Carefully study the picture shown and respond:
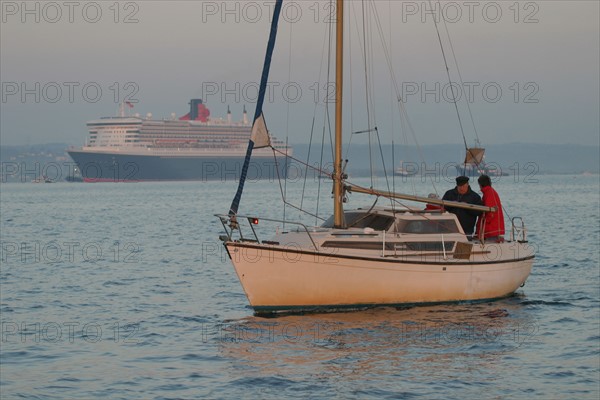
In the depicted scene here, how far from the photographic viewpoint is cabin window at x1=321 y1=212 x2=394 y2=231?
18.5 m

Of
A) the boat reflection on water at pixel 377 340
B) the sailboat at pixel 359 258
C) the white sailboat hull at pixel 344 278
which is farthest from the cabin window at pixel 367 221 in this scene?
the boat reflection on water at pixel 377 340

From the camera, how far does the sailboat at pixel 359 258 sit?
56.7 feet

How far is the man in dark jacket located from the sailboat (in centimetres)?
47

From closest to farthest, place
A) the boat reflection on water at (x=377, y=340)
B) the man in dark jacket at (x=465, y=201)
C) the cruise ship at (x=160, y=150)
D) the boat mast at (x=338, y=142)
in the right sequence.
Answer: the boat reflection on water at (x=377, y=340)
the boat mast at (x=338, y=142)
the man in dark jacket at (x=465, y=201)
the cruise ship at (x=160, y=150)

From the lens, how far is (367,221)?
18.9 m

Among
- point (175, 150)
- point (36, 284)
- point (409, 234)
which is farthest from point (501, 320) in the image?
point (175, 150)

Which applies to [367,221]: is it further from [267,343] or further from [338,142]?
[267,343]

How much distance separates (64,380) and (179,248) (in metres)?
23.0

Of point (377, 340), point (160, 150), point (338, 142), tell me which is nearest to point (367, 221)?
point (338, 142)

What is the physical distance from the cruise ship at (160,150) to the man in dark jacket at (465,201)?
14308 centimetres

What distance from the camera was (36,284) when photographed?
989 inches

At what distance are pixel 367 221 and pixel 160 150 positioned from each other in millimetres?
149676

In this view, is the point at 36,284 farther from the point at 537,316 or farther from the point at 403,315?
the point at 537,316

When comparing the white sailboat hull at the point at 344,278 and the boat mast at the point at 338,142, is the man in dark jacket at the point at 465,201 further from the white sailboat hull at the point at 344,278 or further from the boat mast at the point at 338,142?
the boat mast at the point at 338,142
